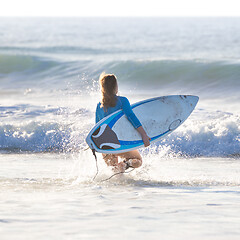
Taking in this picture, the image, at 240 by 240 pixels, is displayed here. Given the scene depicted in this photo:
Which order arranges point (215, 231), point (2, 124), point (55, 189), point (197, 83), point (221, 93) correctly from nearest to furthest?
1. point (215, 231)
2. point (55, 189)
3. point (2, 124)
4. point (221, 93)
5. point (197, 83)

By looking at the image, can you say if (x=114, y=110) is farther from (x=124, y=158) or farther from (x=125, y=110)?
(x=124, y=158)

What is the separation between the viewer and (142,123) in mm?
5914

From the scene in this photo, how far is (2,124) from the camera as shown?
9305mm

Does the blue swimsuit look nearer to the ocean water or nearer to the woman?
the woman

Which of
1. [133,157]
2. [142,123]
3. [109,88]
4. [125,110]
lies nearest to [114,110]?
[125,110]

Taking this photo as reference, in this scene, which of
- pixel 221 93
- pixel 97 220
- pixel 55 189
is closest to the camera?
pixel 97 220

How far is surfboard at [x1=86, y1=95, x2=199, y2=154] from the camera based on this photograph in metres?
5.32

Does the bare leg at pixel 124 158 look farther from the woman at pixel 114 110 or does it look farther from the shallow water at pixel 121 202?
the shallow water at pixel 121 202

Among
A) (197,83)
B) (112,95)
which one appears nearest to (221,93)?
(197,83)

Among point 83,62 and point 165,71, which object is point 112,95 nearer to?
point 165,71

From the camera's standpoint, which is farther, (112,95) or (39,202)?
(112,95)

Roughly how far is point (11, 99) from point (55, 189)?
904 cm

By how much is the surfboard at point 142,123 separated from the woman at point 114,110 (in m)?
0.09

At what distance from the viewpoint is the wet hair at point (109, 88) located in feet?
16.7
